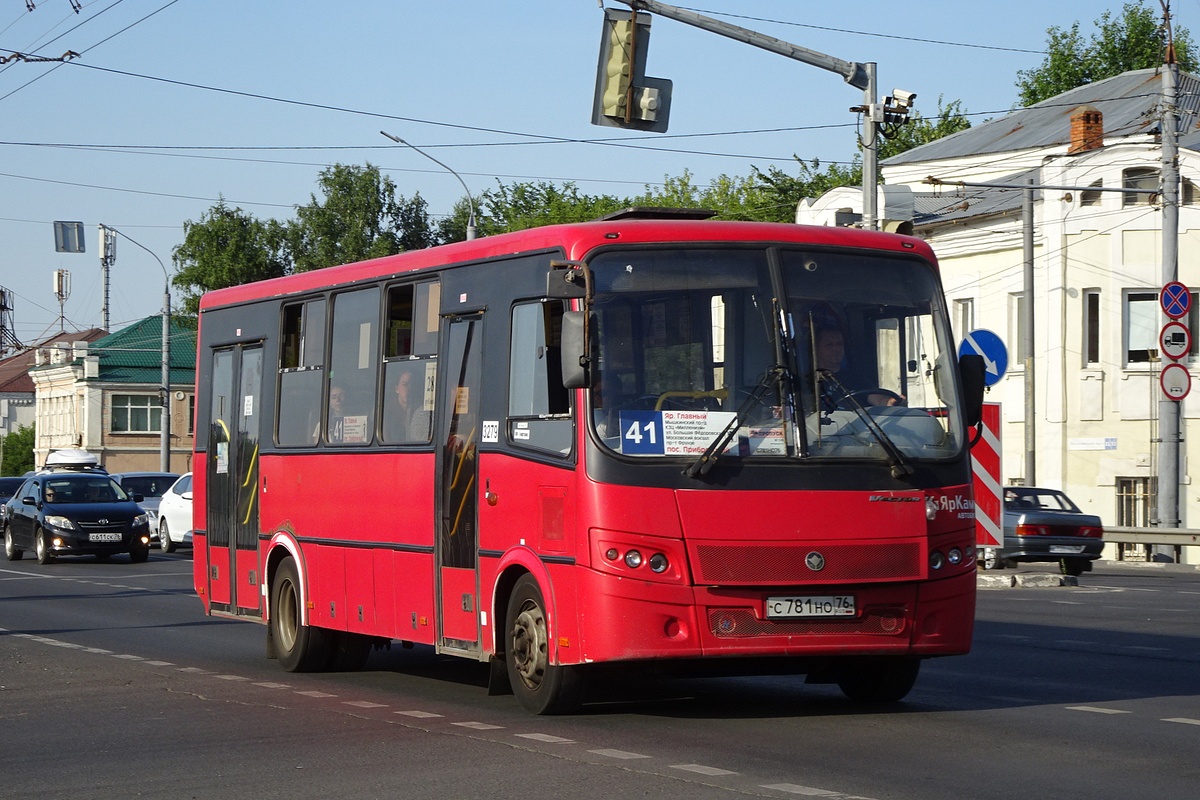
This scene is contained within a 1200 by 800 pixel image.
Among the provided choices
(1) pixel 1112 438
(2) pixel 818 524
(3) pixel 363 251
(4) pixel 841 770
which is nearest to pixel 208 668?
(2) pixel 818 524

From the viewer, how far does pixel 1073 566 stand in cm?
3222

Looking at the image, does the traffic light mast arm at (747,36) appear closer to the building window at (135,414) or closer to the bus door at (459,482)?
the bus door at (459,482)

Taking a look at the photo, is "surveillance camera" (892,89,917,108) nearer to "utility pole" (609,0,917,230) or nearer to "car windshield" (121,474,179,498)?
"utility pole" (609,0,917,230)

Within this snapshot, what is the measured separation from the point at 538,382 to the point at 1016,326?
118ft

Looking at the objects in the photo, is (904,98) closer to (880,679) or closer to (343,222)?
(880,679)

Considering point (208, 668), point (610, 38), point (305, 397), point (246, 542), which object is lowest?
point (208, 668)

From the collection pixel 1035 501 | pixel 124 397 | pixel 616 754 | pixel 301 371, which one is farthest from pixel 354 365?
pixel 124 397

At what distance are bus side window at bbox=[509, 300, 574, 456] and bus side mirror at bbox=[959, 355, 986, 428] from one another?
2402 mm

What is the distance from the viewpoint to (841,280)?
1118 cm

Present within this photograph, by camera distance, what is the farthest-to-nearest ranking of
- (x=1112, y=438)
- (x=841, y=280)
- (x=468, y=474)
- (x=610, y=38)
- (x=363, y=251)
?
(x=363, y=251), (x=1112, y=438), (x=610, y=38), (x=468, y=474), (x=841, y=280)

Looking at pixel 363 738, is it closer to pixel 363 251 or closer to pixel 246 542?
pixel 246 542

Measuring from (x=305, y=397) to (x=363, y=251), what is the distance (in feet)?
245

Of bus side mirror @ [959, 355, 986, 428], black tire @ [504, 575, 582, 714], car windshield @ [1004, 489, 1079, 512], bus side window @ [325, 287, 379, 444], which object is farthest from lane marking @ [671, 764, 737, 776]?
car windshield @ [1004, 489, 1079, 512]

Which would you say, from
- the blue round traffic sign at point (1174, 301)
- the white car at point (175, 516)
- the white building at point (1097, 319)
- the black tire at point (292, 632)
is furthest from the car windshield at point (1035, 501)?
the black tire at point (292, 632)
